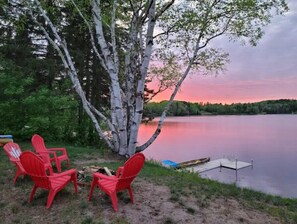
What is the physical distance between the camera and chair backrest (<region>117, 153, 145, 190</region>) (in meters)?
3.44

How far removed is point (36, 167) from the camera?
3.39 m

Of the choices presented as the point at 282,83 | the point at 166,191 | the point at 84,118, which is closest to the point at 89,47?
the point at 84,118

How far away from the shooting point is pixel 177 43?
8828mm

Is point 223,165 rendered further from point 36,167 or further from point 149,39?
point 36,167

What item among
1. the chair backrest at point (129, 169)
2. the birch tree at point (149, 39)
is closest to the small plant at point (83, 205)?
the chair backrest at point (129, 169)

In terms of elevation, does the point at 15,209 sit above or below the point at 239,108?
below

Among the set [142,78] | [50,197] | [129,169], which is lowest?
[50,197]

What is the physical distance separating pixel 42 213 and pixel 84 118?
24.3 ft

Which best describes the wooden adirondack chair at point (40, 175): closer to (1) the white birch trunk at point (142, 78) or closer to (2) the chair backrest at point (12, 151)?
(2) the chair backrest at point (12, 151)

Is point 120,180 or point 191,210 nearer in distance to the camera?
point 120,180

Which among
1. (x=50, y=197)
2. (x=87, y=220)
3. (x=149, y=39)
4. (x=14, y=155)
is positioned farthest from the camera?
(x=149, y=39)

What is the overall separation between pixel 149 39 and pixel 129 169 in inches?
155

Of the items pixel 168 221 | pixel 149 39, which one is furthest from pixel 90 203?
pixel 149 39

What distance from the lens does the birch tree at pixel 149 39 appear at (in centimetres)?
688
